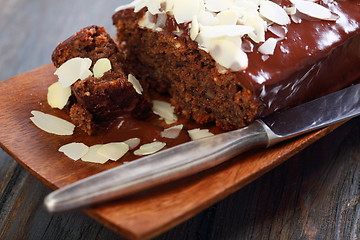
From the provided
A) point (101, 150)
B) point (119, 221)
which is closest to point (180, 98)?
point (101, 150)

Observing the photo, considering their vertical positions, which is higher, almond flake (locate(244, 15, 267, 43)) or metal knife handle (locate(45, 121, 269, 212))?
almond flake (locate(244, 15, 267, 43))

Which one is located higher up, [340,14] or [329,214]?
[340,14]

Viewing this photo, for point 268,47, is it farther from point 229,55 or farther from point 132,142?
point 132,142

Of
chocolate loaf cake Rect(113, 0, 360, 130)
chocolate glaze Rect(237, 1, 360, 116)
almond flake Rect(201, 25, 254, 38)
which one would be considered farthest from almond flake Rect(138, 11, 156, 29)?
chocolate glaze Rect(237, 1, 360, 116)

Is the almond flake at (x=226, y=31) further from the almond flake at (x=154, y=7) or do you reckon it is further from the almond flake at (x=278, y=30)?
the almond flake at (x=154, y=7)

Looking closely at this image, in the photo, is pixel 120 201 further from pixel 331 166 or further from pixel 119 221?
pixel 331 166

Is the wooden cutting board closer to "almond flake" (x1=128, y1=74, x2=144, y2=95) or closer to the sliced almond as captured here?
Result: "almond flake" (x1=128, y1=74, x2=144, y2=95)
